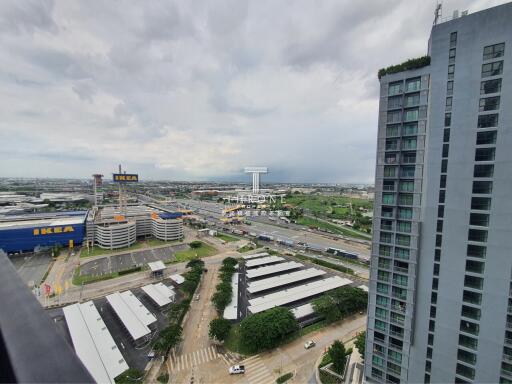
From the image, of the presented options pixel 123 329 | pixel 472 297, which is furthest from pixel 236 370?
pixel 472 297

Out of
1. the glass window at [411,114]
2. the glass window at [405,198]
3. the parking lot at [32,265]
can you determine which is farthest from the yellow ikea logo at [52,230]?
the glass window at [411,114]

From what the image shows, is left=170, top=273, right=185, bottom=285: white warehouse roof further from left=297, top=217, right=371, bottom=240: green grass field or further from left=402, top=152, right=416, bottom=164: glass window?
left=297, top=217, right=371, bottom=240: green grass field

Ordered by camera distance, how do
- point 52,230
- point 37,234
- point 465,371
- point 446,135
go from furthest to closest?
point 52,230 < point 37,234 < point 465,371 < point 446,135

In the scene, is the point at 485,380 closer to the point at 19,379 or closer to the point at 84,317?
the point at 19,379

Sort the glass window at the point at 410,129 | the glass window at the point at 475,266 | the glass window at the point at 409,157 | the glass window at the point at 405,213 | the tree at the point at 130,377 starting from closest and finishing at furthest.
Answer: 1. the glass window at the point at 475,266
2. the glass window at the point at 410,129
3. the glass window at the point at 409,157
4. the glass window at the point at 405,213
5. the tree at the point at 130,377

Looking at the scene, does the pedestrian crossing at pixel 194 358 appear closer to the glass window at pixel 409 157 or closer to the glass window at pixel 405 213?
the glass window at pixel 405 213

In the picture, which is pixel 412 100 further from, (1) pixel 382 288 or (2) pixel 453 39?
(1) pixel 382 288
